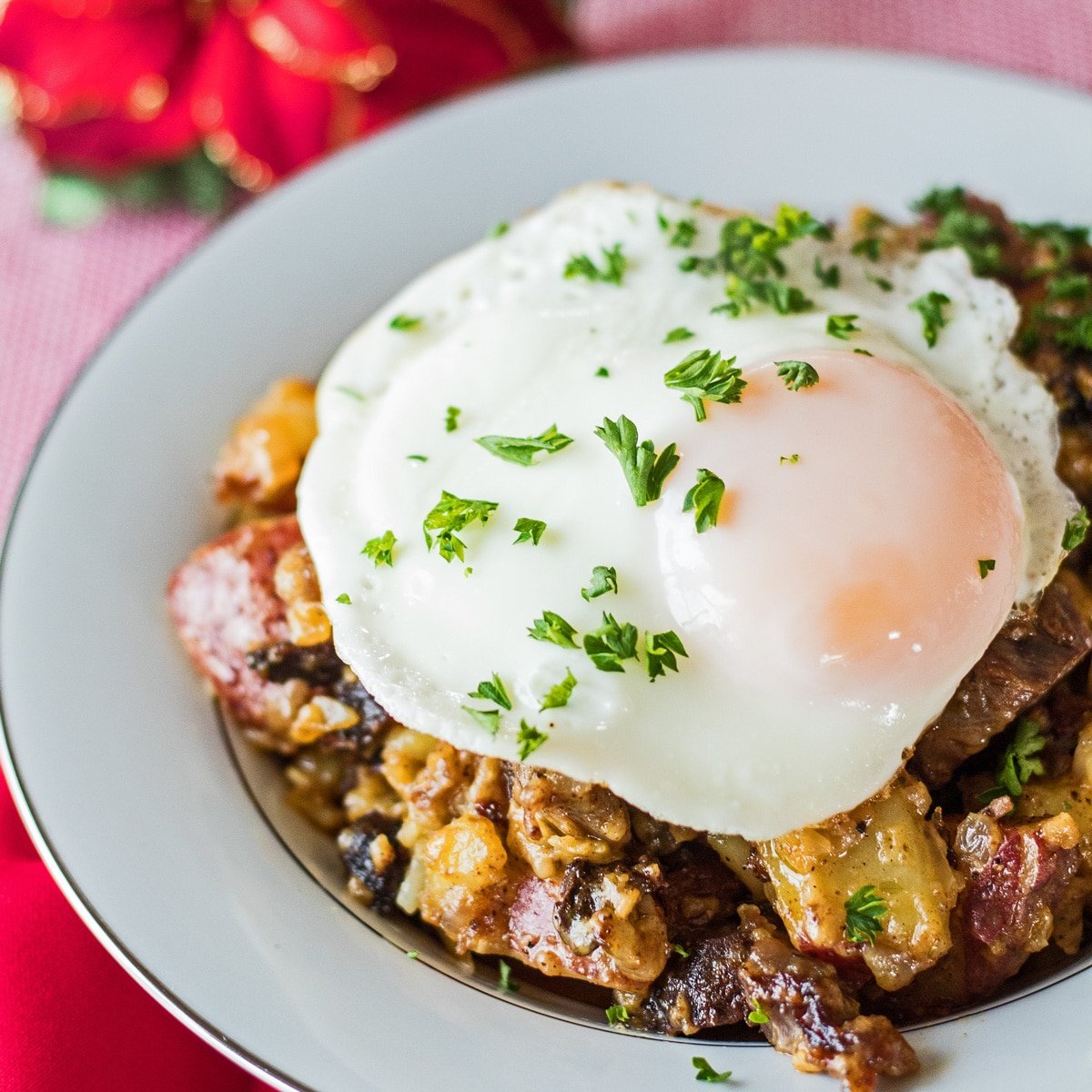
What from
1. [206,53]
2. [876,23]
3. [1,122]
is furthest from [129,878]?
[876,23]

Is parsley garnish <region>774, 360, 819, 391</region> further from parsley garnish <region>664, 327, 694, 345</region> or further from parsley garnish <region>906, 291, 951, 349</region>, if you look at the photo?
parsley garnish <region>906, 291, 951, 349</region>

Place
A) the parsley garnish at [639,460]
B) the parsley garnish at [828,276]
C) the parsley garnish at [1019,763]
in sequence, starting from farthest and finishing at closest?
1. the parsley garnish at [828,276]
2. the parsley garnish at [1019,763]
3. the parsley garnish at [639,460]

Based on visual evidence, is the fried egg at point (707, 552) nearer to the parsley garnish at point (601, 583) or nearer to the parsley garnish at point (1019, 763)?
the parsley garnish at point (601, 583)

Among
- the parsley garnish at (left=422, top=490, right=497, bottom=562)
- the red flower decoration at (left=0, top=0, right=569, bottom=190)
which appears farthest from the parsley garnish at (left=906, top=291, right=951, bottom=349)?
the red flower decoration at (left=0, top=0, right=569, bottom=190)

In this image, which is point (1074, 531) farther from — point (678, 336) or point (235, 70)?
point (235, 70)

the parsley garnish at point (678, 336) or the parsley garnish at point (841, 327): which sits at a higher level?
the parsley garnish at point (841, 327)

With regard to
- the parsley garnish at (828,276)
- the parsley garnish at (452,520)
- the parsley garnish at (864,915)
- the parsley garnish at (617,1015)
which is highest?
the parsley garnish at (828,276)

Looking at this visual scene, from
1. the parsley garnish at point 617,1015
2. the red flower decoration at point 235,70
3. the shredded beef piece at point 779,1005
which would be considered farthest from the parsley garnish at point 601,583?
the red flower decoration at point 235,70
